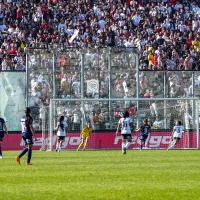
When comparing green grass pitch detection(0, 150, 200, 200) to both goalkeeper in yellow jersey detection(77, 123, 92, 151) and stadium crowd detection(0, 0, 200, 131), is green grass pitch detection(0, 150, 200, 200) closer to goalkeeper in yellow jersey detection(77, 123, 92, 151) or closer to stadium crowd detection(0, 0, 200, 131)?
goalkeeper in yellow jersey detection(77, 123, 92, 151)

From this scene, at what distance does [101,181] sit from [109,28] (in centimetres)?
3529

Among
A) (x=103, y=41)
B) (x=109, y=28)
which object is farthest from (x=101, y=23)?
(x=103, y=41)

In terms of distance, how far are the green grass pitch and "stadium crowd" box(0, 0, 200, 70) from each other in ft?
75.9

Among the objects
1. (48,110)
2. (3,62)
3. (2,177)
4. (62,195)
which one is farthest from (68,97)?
(62,195)

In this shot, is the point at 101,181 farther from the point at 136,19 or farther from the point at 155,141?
the point at 136,19

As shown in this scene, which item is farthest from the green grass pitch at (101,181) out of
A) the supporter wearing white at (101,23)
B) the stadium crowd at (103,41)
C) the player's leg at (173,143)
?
the supporter wearing white at (101,23)

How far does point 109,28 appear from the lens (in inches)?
2271

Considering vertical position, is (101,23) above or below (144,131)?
above

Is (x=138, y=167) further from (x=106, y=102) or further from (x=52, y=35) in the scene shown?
(x=52, y=35)

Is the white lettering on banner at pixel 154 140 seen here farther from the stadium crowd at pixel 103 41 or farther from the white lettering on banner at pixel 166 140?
the stadium crowd at pixel 103 41

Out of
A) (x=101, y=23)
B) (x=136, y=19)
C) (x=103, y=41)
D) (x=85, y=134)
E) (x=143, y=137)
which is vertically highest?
(x=136, y=19)

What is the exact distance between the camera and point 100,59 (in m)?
49.2

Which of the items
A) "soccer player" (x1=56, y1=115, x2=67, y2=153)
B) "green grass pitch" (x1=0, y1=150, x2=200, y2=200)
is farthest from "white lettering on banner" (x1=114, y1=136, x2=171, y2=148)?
"green grass pitch" (x1=0, y1=150, x2=200, y2=200)

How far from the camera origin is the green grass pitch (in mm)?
19328
